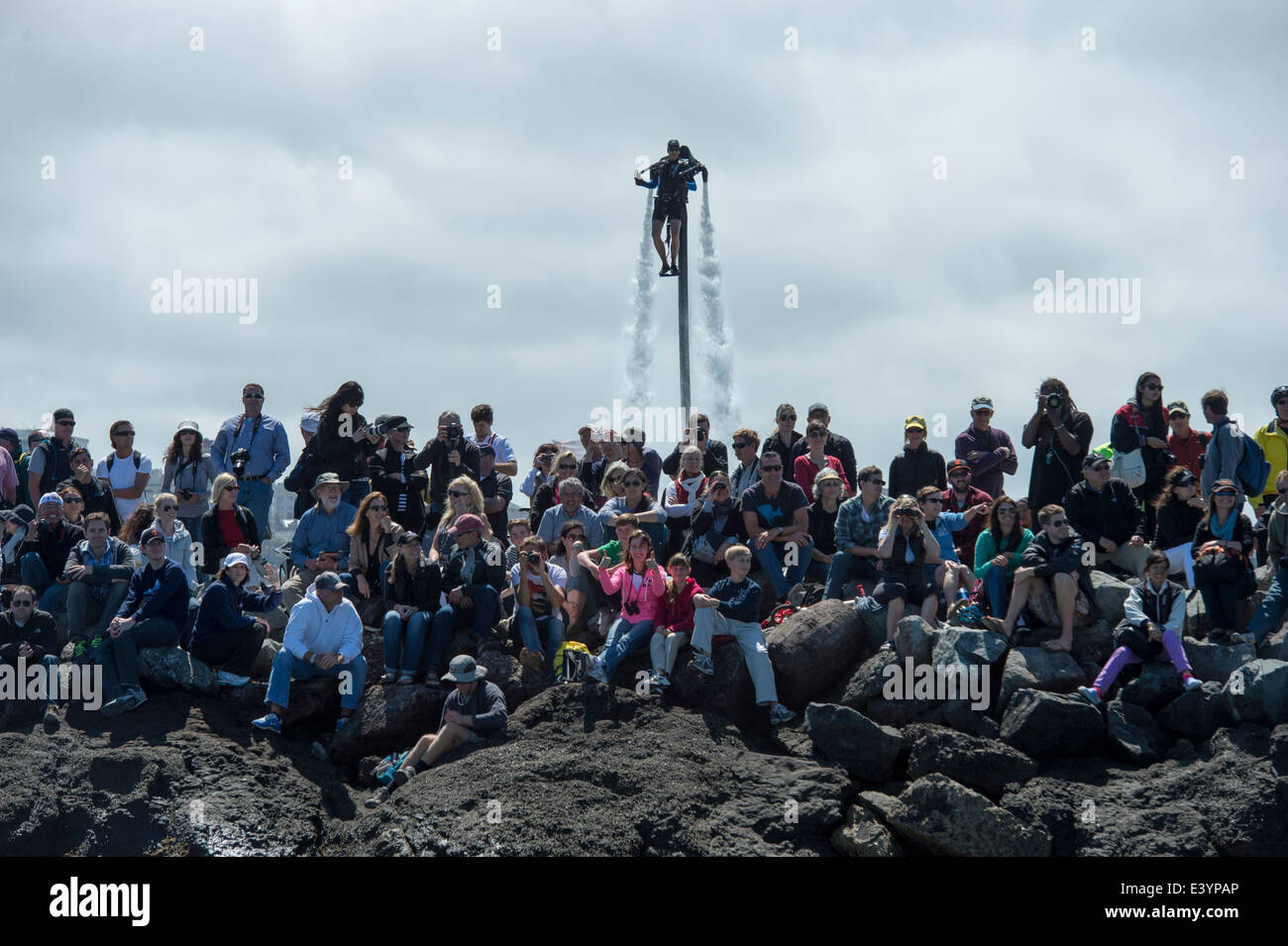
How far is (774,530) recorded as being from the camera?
1452 centimetres

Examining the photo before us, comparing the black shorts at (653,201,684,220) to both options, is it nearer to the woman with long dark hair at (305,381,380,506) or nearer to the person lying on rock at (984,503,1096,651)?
the woman with long dark hair at (305,381,380,506)

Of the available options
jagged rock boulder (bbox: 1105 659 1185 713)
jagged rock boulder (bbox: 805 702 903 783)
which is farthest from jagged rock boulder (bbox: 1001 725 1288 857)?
jagged rock boulder (bbox: 805 702 903 783)

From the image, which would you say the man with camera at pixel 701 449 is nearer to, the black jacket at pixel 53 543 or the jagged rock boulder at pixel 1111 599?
the jagged rock boulder at pixel 1111 599

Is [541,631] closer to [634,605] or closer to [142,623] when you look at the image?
[634,605]

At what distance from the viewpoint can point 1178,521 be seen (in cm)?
1405

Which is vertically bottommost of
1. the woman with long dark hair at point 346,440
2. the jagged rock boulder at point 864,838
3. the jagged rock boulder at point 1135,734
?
the jagged rock boulder at point 864,838

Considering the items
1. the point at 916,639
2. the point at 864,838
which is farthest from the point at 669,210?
the point at 864,838

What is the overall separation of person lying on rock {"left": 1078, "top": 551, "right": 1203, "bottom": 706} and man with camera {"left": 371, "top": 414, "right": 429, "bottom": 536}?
8.08m

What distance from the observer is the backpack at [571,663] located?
1341 cm

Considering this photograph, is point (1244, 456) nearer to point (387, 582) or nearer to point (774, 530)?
point (774, 530)

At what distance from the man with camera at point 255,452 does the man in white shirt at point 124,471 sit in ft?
3.74

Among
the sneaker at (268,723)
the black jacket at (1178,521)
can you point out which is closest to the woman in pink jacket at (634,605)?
the sneaker at (268,723)
